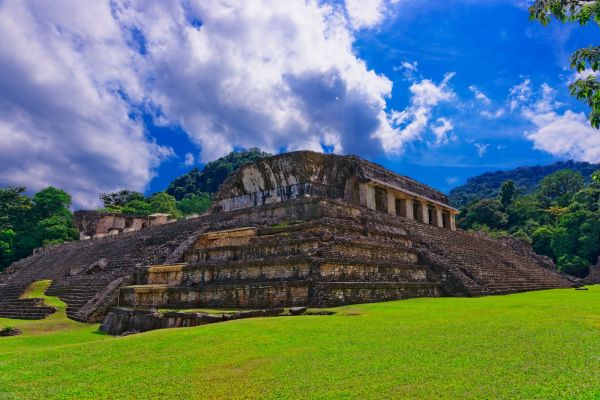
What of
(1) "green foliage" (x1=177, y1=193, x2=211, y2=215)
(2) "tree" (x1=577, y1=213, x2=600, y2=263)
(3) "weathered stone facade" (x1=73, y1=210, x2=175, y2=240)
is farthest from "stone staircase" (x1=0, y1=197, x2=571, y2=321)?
(1) "green foliage" (x1=177, y1=193, x2=211, y2=215)

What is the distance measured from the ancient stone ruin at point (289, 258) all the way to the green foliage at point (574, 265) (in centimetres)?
1101

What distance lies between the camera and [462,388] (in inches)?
162

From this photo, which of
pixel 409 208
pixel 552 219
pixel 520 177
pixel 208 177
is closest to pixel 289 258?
pixel 409 208

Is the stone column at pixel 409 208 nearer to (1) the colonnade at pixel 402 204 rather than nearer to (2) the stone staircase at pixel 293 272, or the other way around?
(1) the colonnade at pixel 402 204

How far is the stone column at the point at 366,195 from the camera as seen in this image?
22516 mm

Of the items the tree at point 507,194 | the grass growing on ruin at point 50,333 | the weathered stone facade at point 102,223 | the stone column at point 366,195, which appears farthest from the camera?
the tree at point 507,194

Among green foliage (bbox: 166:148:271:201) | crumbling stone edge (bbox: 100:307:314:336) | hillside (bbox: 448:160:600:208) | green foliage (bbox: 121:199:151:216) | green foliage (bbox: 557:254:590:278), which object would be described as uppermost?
hillside (bbox: 448:160:600:208)

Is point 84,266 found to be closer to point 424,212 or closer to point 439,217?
point 424,212

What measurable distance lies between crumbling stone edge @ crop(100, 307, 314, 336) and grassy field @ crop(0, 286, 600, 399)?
0.92 metres

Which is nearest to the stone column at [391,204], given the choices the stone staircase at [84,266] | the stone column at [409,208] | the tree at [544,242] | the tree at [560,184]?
the stone column at [409,208]

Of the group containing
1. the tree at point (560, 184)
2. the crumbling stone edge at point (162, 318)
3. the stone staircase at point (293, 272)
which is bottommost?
the crumbling stone edge at point (162, 318)

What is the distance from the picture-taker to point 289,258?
38.4ft

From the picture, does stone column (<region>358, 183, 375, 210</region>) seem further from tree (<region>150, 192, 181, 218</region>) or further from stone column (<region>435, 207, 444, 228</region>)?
tree (<region>150, 192, 181, 218</region>)

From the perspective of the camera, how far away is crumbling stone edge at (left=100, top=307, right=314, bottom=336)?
941cm
